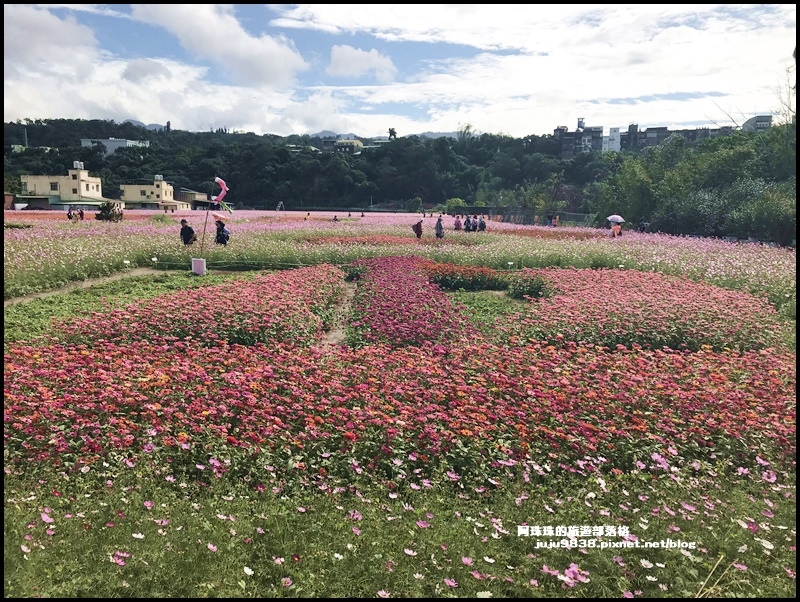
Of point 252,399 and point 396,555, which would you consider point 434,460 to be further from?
point 252,399

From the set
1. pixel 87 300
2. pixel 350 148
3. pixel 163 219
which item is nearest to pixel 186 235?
pixel 87 300

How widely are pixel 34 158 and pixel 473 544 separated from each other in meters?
63.2

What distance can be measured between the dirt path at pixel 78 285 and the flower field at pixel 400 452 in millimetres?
2192

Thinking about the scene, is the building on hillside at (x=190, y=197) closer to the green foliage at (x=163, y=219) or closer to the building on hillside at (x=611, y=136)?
the green foliage at (x=163, y=219)

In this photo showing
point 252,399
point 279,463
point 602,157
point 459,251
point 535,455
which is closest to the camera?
point 279,463

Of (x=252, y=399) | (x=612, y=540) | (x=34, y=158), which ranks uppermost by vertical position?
(x=34, y=158)

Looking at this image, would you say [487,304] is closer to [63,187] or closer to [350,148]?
[63,187]

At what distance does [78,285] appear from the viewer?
11766 millimetres

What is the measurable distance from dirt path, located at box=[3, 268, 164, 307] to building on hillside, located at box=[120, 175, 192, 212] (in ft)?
122

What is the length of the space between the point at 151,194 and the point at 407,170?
26849 mm

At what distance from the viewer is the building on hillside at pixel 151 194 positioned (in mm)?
49581

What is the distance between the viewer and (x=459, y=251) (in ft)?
55.0

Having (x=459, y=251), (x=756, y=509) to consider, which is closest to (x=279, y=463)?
(x=756, y=509)

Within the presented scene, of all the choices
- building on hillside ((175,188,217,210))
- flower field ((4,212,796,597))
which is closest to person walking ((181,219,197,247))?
flower field ((4,212,796,597))
